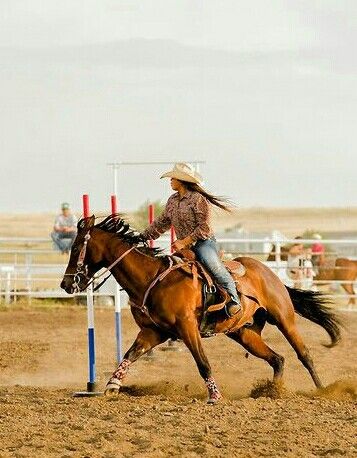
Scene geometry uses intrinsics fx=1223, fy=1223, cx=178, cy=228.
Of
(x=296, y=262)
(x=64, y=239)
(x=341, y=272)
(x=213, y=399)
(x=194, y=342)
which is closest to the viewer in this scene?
(x=213, y=399)

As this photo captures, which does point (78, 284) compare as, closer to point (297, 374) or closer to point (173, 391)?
point (173, 391)

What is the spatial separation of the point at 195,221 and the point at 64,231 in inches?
452

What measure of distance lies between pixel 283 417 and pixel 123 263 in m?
2.28

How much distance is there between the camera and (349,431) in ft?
24.3

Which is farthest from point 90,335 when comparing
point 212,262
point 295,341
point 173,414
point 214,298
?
point 173,414

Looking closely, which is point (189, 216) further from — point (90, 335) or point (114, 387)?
point (90, 335)

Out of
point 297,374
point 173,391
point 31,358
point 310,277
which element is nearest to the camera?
point 173,391

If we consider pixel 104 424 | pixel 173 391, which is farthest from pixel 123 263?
pixel 104 424

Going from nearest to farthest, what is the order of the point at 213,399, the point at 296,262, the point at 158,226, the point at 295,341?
the point at 213,399, the point at 158,226, the point at 295,341, the point at 296,262

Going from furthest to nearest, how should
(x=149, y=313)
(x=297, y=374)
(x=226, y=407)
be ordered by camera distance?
(x=297, y=374), (x=149, y=313), (x=226, y=407)

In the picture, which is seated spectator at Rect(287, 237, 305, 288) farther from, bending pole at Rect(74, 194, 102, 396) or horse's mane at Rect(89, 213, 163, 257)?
horse's mane at Rect(89, 213, 163, 257)

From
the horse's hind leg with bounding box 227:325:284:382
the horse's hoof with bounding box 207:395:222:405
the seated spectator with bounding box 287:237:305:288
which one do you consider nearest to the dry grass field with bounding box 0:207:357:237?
the seated spectator with bounding box 287:237:305:288

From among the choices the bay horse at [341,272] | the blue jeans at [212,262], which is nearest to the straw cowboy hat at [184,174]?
the blue jeans at [212,262]

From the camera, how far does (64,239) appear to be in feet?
68.0
